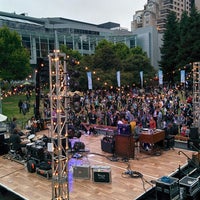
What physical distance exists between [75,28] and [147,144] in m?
49.3

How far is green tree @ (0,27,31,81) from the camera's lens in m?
33.2

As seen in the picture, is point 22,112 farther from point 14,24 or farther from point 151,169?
point 14,24

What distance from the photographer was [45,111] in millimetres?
19438

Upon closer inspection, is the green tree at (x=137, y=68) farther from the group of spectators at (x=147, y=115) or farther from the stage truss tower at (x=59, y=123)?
the stage truss tower at (x=59, y=123)

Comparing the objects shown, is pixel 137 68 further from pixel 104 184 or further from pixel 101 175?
pixel 104 184

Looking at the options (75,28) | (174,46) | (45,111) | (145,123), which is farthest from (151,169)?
(75,28)

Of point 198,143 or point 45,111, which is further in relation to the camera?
point 45,111

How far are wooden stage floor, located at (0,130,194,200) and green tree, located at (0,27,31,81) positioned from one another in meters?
23.5

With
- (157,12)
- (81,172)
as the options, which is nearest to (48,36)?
(81,172)

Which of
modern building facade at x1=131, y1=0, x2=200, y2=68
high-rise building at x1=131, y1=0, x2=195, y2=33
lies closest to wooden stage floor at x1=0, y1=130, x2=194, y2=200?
modern building facade at x1=131, y1=0, x2=200, y2=68

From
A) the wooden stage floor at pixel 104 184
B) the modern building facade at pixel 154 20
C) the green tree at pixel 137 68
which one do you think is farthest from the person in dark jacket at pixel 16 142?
the modern building facade at pixel 154 20

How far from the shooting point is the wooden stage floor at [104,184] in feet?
25.9

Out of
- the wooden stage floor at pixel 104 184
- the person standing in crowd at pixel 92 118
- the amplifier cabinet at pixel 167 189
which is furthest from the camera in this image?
the person standing in crowd at pixel 92 118

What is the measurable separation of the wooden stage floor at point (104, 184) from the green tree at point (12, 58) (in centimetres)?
2347
